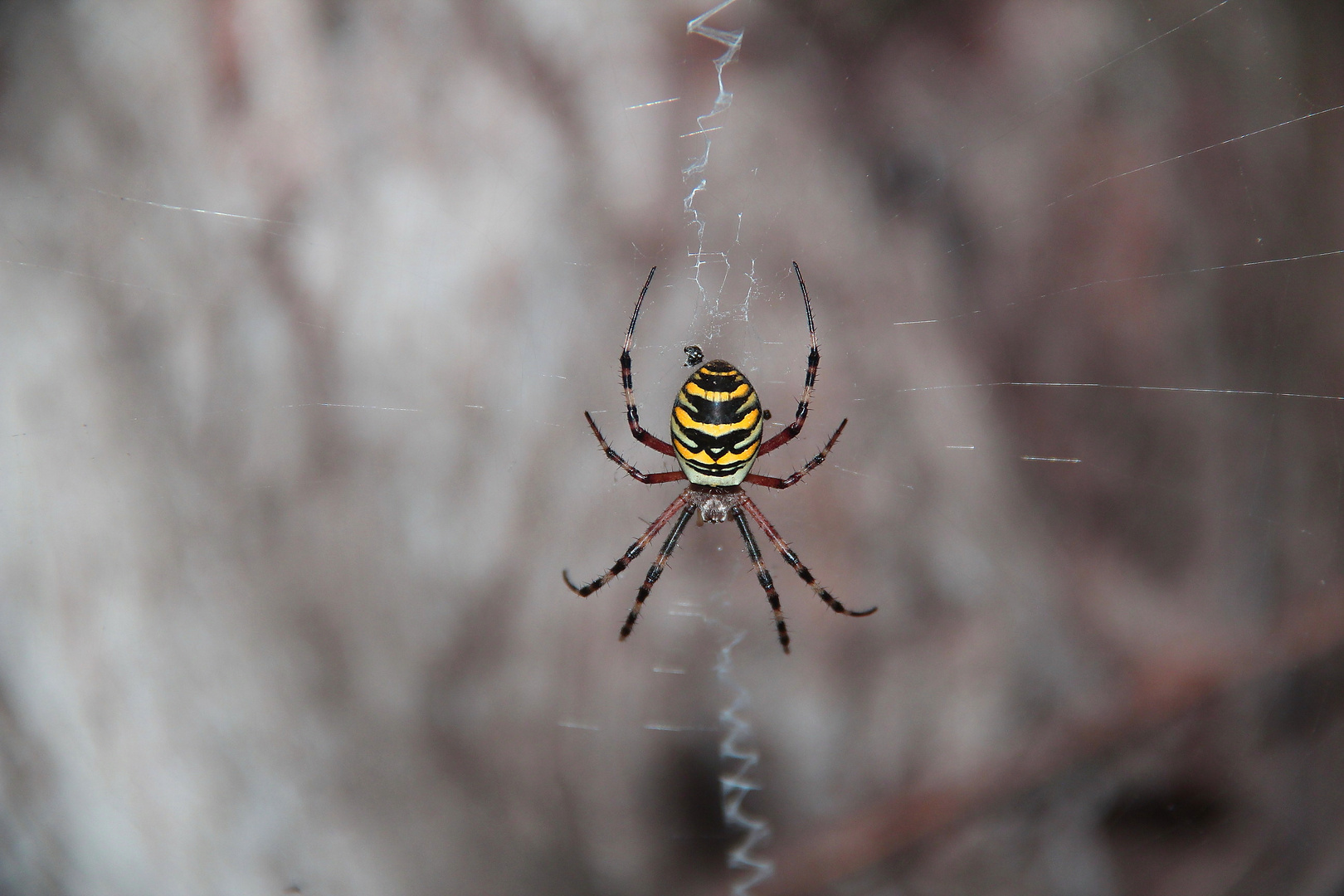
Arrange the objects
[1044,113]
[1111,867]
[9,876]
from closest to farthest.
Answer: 1. [1044,113]
2. [1111,867]
3. [9,876]

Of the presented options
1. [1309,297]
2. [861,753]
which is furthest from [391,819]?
[1309,297]

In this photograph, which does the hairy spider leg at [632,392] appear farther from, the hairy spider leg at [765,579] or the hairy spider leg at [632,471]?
the hairy spider leg at [765,579]

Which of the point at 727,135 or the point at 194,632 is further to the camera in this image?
the point at 194,632

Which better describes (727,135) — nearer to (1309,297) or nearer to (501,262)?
(501,262)

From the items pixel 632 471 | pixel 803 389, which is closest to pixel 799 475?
pixel 803 389

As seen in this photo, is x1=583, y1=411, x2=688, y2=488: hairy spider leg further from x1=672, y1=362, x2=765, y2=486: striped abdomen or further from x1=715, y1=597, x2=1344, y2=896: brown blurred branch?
x1=715, y1=597, x2=1344, y2=896: brown blurred branch

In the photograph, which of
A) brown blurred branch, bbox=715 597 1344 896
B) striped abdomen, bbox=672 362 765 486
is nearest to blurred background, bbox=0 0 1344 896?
brown blurred branch, bbox=715 597 1344 896
